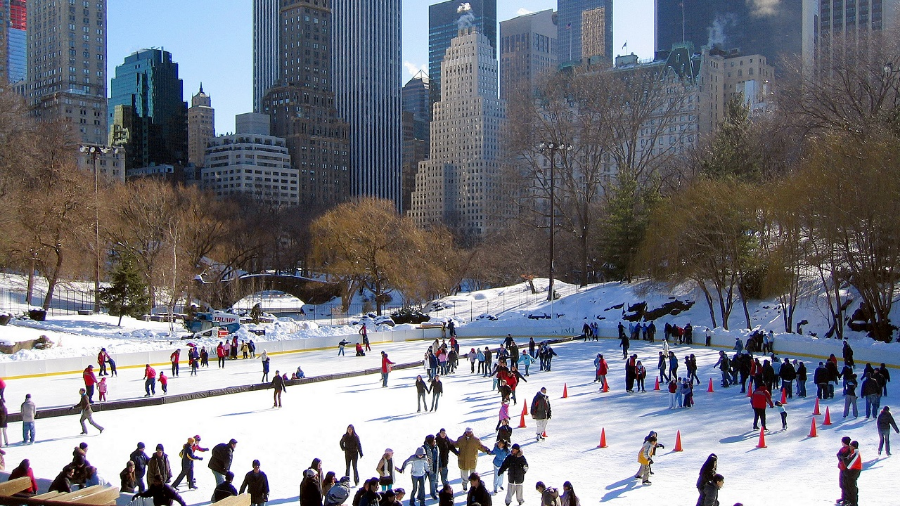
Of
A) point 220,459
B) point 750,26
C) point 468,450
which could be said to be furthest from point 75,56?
point 468,450

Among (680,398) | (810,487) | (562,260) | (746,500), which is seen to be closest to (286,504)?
(746,500)

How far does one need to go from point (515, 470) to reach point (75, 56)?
18773 centimetres

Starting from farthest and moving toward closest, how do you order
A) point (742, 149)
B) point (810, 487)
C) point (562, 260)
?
1. point (562, 260)
2. point (742, 149)
3. point (810, 487)

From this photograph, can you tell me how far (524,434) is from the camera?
18406 mm

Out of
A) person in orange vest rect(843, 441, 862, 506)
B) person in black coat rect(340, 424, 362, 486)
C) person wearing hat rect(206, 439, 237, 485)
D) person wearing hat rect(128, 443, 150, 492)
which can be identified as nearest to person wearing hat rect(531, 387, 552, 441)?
person in black coat rect(340, 424, 362, 486)

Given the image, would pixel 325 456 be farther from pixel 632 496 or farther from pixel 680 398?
pixel 680 398

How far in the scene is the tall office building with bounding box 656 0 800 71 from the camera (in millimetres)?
182375

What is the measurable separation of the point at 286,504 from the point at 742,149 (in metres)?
49.4

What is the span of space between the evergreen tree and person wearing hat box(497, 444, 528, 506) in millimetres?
34565

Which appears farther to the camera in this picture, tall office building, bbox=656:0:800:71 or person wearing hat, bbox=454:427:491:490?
tall office building, bbox=656:0:800:71

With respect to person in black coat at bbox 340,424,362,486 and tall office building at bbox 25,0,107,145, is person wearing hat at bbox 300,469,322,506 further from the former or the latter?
tall office building at bbox 25,0,107,145

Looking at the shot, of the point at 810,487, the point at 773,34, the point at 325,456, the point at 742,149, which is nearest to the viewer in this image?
the point at 810,487

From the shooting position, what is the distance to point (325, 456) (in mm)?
16297

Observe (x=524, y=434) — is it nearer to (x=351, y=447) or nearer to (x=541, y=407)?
(x=541, y=407)
